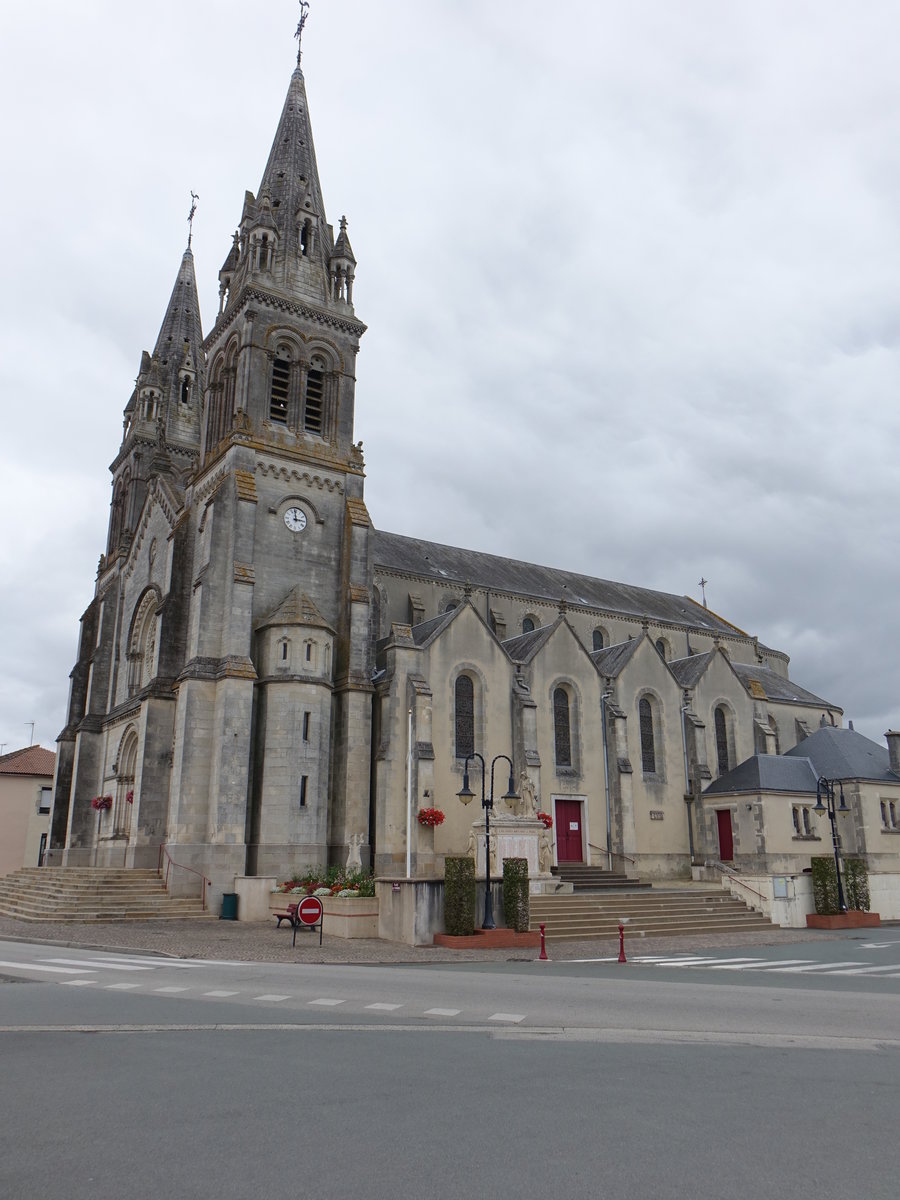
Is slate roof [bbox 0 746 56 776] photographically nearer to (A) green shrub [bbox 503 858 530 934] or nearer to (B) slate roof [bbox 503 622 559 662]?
(B) slate roof [bbox 503 622 559 662]

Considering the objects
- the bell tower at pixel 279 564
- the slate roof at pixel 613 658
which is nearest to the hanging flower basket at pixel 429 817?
the bell tower at pixel 279 564

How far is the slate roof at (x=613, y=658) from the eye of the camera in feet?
124

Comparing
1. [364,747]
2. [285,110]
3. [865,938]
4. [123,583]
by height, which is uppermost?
[285,110]

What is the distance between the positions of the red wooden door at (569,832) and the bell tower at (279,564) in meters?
8.26

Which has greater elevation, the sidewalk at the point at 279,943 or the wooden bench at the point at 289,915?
the wooden bench at the point at 289,915

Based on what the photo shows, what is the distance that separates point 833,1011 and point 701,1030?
2.71 meters

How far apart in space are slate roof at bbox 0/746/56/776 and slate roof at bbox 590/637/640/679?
30.6 m

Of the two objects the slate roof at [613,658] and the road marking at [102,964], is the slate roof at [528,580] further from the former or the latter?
the road marking at [102,964]

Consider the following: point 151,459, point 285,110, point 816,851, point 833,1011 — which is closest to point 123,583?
point 151,459

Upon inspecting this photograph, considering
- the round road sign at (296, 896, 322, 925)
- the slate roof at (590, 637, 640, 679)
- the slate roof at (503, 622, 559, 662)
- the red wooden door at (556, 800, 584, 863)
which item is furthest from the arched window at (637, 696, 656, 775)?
the round road sign at (296, 896, 322, 925)

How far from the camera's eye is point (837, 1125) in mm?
5965

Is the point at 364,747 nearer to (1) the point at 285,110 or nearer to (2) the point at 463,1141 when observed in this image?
(2) the point at 463,1141

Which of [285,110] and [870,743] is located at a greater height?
[285,110]

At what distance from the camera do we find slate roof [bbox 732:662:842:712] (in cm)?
4584
